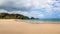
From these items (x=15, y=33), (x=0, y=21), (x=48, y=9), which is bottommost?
(x=15, y=33)

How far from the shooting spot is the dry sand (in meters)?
2.29

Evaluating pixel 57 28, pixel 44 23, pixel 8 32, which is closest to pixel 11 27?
pixel 8 32

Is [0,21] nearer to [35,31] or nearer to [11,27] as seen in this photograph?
[11,27]

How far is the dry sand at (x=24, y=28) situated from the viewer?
2295 mm

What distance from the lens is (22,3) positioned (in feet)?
7.60

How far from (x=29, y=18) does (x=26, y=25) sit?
0.10 meters

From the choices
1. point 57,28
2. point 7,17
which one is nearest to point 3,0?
point 7,17

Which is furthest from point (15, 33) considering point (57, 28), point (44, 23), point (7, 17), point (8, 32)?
point (57, 28)

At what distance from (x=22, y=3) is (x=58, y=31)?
60cm

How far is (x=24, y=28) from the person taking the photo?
230cm

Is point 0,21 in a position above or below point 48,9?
below

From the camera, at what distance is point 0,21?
90.6 inches

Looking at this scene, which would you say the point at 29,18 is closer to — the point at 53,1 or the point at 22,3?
the point at 22,3

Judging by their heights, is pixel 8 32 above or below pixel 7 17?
below
